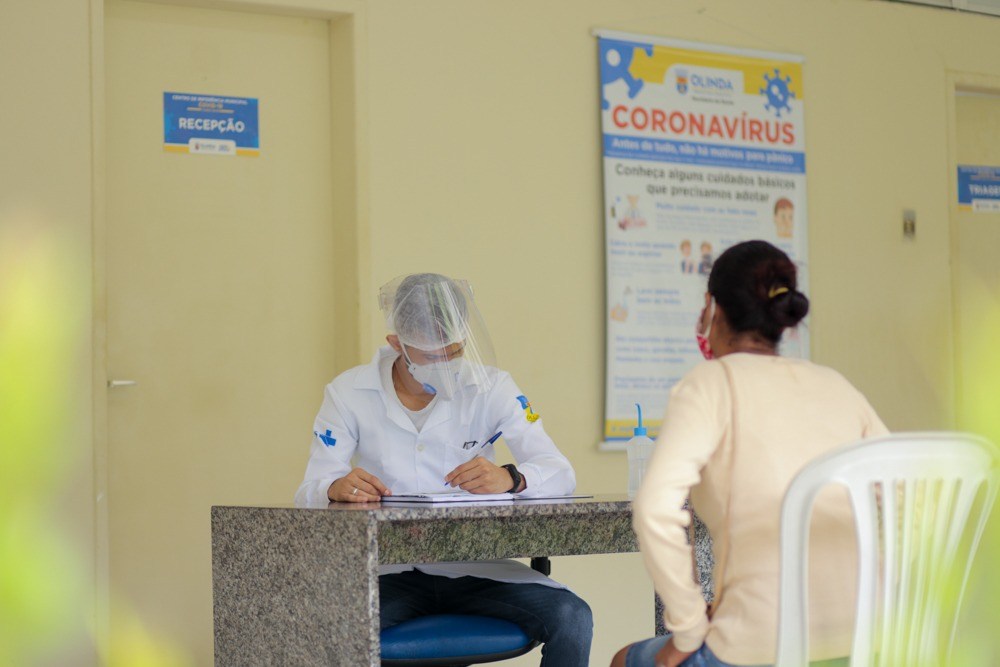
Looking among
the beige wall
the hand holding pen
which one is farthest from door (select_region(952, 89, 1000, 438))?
the hand holding pen

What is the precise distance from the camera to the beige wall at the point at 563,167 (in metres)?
3.99

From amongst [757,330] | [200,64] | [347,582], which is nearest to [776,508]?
[757,330]

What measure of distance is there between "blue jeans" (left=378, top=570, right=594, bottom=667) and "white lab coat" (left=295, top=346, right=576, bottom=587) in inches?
6.2

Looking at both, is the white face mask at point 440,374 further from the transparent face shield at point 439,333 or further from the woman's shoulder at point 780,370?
the woman's shoulder at point 780,370

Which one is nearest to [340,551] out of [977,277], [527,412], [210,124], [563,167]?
[527,412]

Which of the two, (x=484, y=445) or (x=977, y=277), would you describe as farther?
(x=977, y=277)

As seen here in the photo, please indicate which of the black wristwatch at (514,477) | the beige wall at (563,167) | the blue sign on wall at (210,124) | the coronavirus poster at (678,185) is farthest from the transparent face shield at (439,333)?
the coronavirus poster at (678,185)

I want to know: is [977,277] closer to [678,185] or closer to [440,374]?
[678,185]

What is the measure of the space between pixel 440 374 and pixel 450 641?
69 cm

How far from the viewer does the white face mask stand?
302 cm

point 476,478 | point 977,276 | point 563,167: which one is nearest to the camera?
point 476,478

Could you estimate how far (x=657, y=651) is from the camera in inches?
79.9

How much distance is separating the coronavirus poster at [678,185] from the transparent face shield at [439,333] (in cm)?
183

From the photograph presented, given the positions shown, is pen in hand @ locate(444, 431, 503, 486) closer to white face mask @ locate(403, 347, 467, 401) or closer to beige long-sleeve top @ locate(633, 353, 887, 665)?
white face mask @ locate(403, 347, 467, 401)
